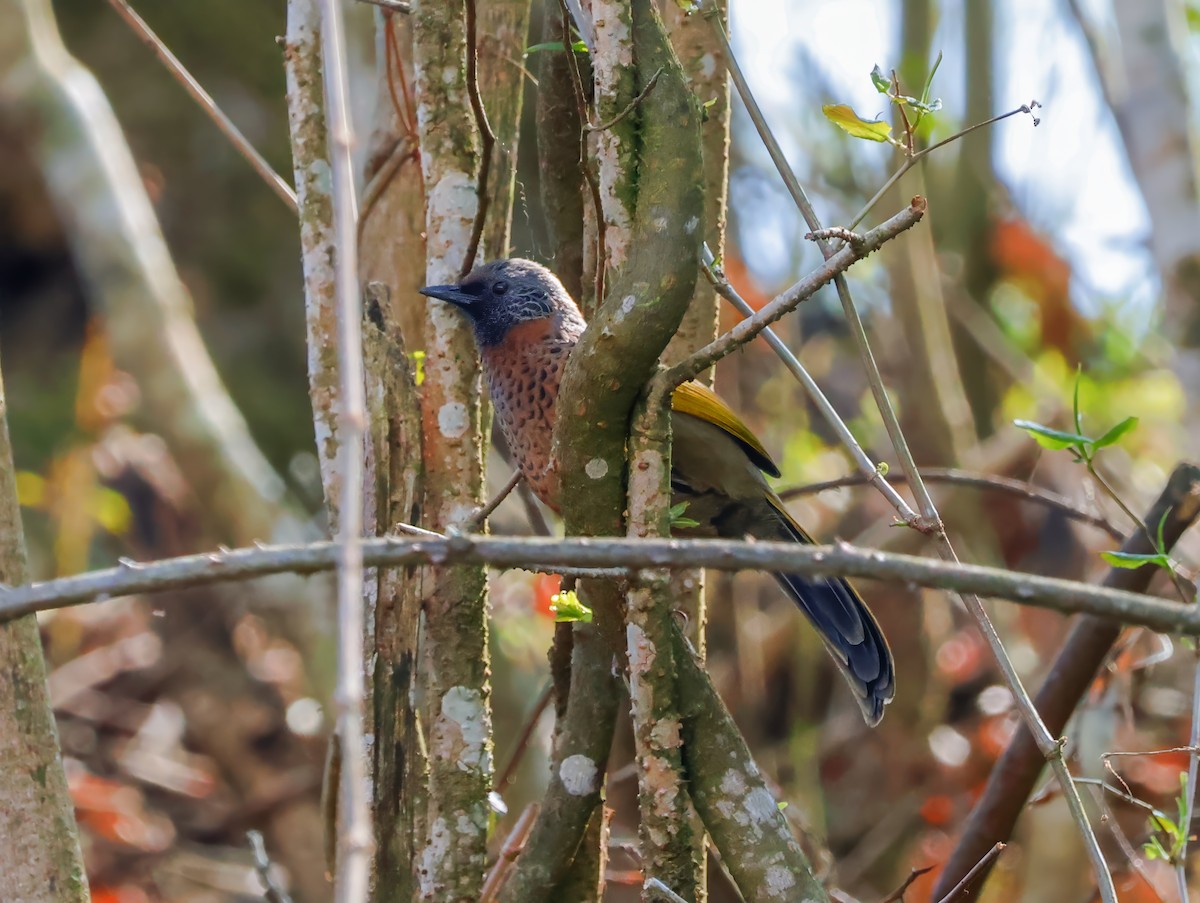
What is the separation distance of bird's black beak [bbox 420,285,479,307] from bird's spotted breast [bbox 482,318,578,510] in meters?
0.40

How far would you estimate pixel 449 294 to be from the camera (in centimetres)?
270

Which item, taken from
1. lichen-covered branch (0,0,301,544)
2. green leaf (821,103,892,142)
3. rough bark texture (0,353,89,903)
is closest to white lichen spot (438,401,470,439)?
rough bark texture (0,353,89,903)

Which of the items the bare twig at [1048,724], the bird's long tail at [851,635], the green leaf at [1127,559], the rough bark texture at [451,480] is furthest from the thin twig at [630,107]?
the bare twig at [1048,724]

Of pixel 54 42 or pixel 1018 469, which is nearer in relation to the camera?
pixel 54 42

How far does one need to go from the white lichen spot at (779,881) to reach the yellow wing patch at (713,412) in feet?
4.37

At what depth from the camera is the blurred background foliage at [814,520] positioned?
6156 millimetres

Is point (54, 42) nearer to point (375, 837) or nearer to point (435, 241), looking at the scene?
point (435, 241)

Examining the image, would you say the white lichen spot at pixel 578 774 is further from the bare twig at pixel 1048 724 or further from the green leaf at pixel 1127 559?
the green leaf at pixel 1127 559

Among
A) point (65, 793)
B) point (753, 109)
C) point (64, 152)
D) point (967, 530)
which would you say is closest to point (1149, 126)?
point (967, 530)

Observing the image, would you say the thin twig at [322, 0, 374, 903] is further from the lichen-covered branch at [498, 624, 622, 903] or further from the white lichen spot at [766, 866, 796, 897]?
the lichen-covered branch at [498, 624, 622, 903]

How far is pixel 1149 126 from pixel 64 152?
5129mm

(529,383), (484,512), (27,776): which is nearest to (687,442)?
(529,383)

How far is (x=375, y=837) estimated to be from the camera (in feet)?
7.96

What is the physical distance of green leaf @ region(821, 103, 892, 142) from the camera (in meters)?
2.14
